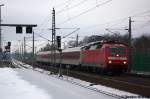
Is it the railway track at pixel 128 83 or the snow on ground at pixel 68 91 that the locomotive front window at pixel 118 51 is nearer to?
the railway track at pixel 128 83

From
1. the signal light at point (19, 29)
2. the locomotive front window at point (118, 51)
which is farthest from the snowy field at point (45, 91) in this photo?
the signal light at point (19, 29)

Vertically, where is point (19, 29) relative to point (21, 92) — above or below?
above

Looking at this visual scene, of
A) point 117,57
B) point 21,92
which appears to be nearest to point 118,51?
point 117,57

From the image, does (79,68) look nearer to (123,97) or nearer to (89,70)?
(89,70)

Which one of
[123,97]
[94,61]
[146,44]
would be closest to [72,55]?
[94,61]

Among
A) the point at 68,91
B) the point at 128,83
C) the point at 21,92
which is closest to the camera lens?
the point at 21,92

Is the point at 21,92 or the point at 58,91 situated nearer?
the point at 21,92

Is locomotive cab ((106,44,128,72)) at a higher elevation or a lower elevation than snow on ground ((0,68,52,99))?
higher

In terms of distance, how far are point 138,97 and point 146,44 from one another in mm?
94733

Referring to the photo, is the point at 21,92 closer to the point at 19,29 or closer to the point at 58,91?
the point at 58,91

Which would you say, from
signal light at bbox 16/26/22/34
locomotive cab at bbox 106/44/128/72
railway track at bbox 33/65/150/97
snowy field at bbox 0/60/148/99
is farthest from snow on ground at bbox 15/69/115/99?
signal light at bbox 16/26/22/34

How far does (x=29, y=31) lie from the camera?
47312 millimetres

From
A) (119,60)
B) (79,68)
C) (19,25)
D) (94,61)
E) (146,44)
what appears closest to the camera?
(119,60)

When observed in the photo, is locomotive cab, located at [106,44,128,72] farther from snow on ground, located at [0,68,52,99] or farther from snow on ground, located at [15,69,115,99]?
snow on ground, located at [0,68,52,99]
